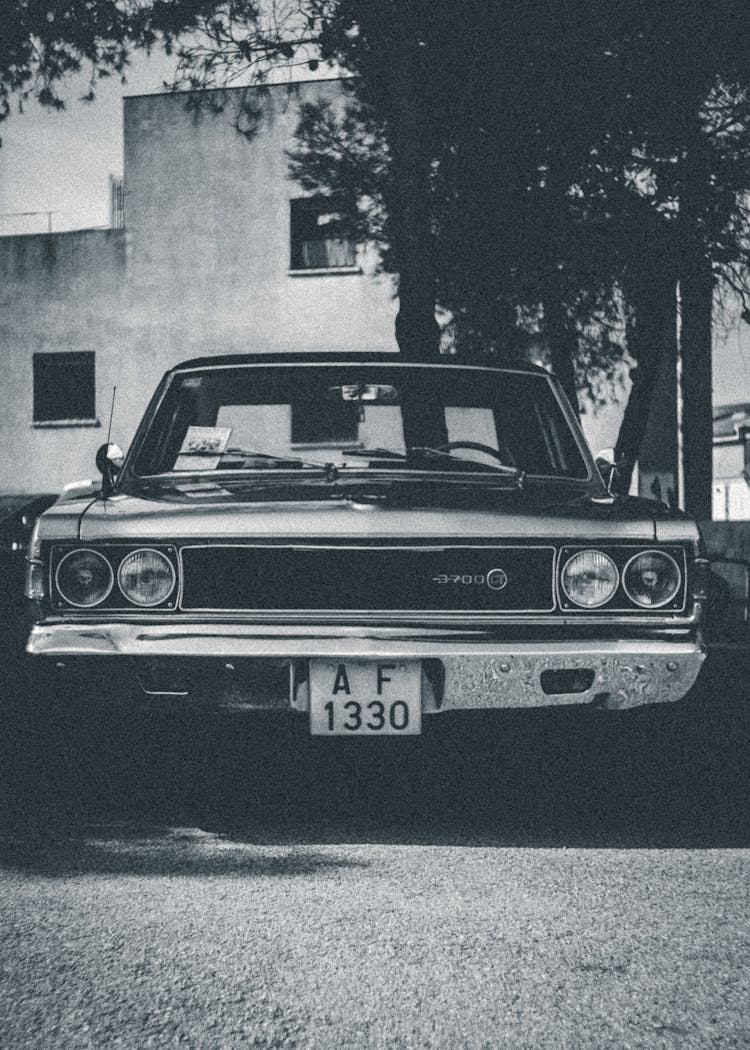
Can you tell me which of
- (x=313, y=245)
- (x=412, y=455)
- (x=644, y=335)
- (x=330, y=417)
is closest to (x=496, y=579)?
(x=412, y=455)

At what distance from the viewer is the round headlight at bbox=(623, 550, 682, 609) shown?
4.61 m

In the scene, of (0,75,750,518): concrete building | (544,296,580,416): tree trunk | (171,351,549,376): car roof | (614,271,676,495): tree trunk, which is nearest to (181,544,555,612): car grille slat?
(171,351,549,376): car roof

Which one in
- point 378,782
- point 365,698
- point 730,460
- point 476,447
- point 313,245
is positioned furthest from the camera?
point 730,460

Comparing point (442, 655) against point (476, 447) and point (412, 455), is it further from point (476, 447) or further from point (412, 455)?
point (476, 447)

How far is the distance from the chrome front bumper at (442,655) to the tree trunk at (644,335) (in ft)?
29.9

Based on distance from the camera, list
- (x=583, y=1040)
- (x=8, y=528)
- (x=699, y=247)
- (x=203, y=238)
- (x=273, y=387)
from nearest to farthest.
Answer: (x=583, y=1040) < (x=273, y=387) < (x=8, y=528) < (x=699, y=247) < (x=203, y=238)

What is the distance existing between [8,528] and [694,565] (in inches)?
336

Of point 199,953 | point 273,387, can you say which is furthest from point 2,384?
point 199,953

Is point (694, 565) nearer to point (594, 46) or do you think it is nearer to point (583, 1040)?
point (583, 1040)

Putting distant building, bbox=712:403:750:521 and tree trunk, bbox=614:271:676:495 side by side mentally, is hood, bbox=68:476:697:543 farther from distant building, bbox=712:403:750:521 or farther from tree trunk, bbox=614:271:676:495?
distant building, bbox=712:403:750:521

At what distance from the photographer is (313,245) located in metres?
25.6

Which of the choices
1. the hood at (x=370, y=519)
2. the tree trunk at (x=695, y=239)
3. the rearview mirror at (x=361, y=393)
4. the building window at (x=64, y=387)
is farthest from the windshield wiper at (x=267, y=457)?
the building window at (x=64, y=387)

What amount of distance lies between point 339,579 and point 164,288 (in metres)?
22.3

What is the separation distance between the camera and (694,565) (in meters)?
4.66
